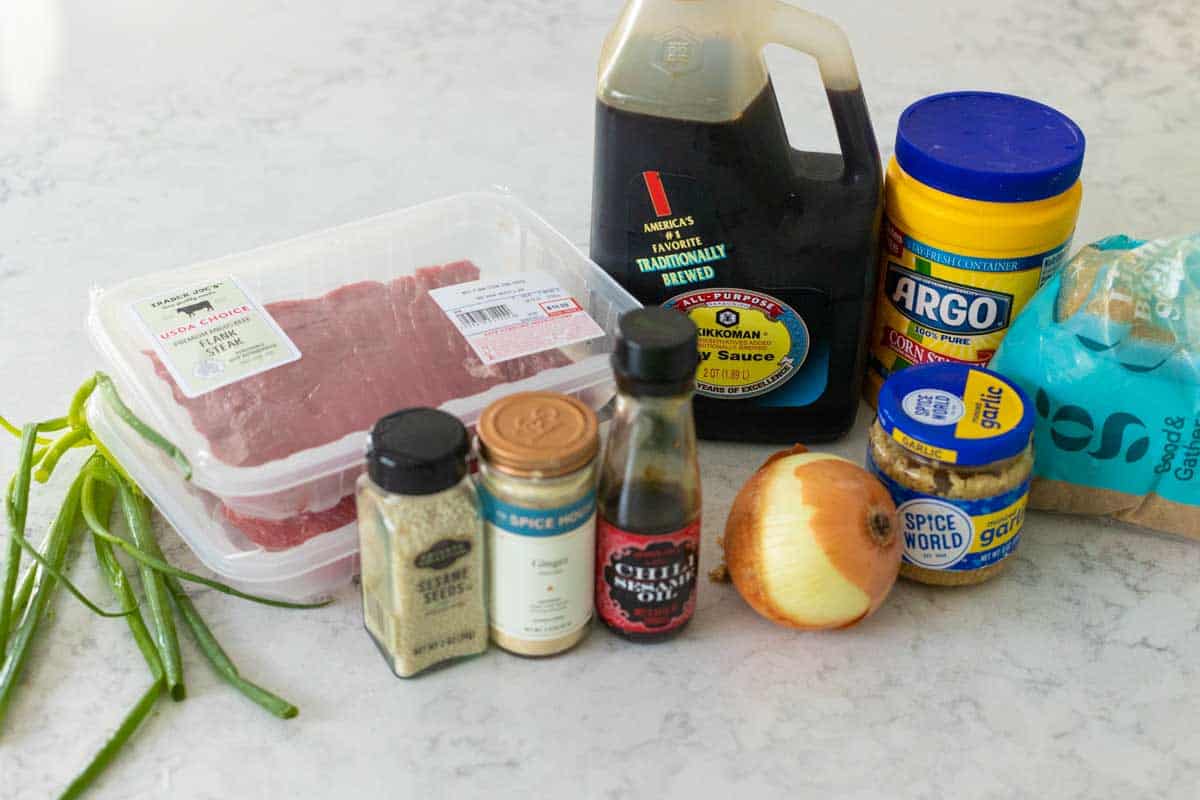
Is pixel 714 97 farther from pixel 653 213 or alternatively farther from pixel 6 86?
pixel 6 86

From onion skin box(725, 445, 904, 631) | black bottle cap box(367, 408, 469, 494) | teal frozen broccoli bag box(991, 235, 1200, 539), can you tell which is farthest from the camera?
teal frozen broccoli bag box(991, 235, 1200, 539)

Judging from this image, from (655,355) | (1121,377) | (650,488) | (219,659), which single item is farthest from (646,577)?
(1121,377)

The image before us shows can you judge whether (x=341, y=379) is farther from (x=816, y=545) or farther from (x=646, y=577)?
(x=816, y=545)

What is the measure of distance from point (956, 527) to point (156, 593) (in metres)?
0.62

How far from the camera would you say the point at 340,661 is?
1.13 m

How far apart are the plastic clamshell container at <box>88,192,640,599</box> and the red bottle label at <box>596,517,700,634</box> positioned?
16cm

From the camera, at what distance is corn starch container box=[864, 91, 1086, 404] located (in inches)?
47.9

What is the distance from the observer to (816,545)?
1.08 meters

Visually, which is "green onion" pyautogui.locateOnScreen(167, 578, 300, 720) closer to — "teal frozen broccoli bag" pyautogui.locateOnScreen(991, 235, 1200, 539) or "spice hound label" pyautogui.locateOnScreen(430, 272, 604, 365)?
"spice hound label" pyautogui.locateOnScreen(430, 272, 604, 365)

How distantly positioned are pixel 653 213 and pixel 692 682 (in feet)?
1.30

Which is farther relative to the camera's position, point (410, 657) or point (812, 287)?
point (812, 287)

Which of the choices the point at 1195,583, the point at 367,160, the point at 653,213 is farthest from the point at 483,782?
the point at 367,160

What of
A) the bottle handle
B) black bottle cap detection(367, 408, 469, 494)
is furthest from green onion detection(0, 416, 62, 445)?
the bottle handle

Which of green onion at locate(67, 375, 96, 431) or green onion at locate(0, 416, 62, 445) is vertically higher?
green onion at locate(67, 375, 96, 431)
